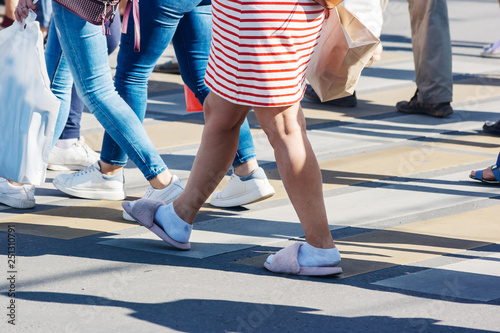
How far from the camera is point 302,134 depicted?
3553 mm

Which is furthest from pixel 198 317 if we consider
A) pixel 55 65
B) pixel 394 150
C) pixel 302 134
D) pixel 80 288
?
pixel 394 150

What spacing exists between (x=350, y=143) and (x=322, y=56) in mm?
2523

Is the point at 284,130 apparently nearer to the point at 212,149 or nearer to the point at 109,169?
the point at 212,149

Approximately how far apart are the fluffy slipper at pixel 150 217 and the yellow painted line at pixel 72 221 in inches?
15.7

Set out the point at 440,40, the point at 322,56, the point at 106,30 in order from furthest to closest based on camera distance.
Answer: the point at 440,40 < the point at 106,30 < the point at 322,56

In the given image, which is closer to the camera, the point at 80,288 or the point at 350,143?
the point at 80,288

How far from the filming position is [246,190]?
456 cm

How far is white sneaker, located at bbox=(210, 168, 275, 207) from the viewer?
14.9 ft

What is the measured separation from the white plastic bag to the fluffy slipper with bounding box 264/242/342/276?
48.9 inches

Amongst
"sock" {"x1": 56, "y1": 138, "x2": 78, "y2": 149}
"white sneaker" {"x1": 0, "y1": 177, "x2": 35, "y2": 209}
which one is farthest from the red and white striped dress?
"sock" {"x1": 56, "y1": 138, "x2": 78, "y2": 149}

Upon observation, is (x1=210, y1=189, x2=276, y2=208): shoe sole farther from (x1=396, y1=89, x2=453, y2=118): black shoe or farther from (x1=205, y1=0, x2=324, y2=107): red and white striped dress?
(x1=396, y1=89, x2=453, y2=118): black shoe

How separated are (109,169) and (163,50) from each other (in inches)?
29.0

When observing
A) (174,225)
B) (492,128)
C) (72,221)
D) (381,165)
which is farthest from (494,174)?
(72,221)

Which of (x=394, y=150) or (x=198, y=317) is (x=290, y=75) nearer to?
(x=198, y=317)
